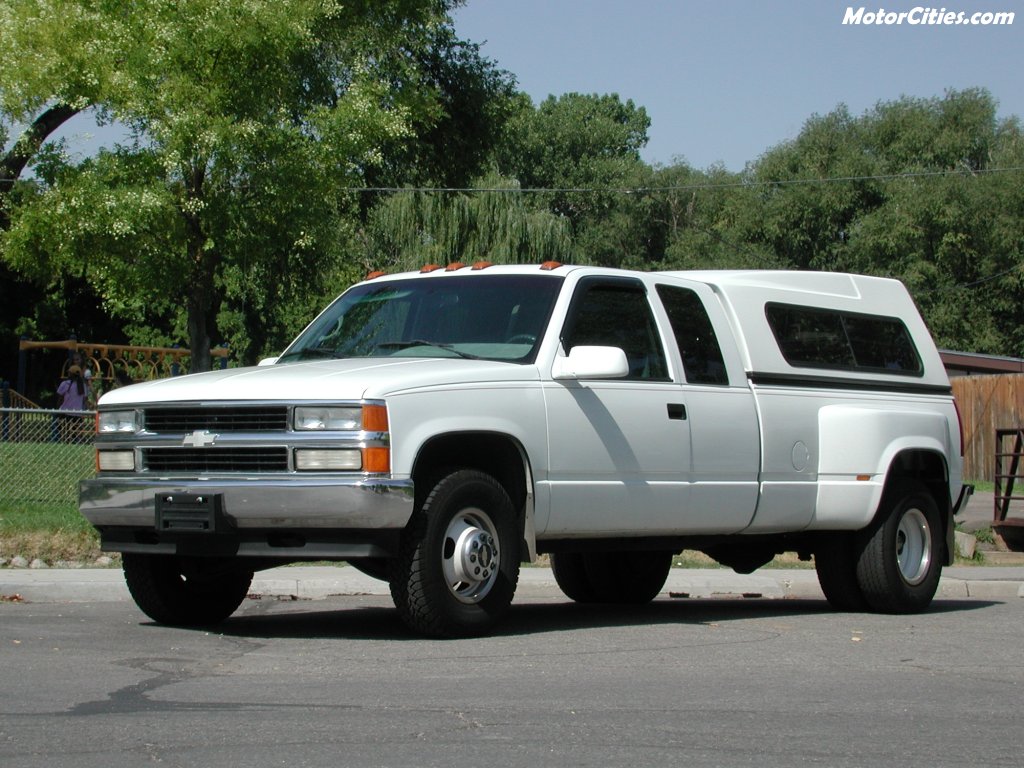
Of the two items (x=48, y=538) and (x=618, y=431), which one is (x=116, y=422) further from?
(x=48, y=538)

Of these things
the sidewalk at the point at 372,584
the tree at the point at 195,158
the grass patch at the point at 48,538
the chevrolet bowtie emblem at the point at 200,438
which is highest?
the tree at the point at 195,158

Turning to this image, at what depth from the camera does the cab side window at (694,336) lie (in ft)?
30.9

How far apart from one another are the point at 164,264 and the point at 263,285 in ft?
34.0

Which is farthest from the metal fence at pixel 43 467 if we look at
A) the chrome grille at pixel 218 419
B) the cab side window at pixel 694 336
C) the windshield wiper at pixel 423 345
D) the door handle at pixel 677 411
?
the door handle at pixel 677 411

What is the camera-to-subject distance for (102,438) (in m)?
8.51

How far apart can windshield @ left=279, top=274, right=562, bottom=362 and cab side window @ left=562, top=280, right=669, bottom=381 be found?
0.19m

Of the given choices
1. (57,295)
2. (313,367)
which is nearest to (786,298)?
(313,367)

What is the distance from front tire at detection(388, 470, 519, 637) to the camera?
776 centimetres

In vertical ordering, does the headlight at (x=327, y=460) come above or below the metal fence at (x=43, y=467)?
above

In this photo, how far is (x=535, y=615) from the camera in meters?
10.0

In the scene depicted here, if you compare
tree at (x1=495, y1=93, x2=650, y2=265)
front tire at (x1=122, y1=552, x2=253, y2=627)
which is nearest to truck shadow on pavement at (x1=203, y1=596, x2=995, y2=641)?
front tire at (x1=122, y1=552, x2=253, y2=627)

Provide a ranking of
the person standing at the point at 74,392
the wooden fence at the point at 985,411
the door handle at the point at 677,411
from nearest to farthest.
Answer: the door handle at the point at 677,411, the person standing at the point at 74,392, the wooden fence at the point at 985,411

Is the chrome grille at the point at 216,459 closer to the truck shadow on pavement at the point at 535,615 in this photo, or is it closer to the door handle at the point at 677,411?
the truck shadow on pavement at the point at 535,615

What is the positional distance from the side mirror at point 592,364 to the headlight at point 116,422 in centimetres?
229
